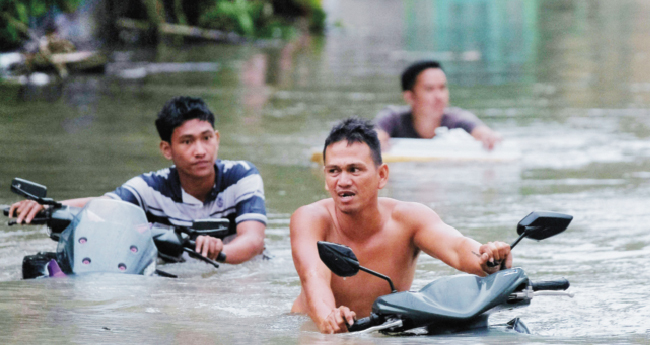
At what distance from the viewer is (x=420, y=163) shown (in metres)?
10.5

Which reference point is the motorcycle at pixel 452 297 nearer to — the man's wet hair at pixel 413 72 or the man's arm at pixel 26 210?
the man's arm at pixel 26 210

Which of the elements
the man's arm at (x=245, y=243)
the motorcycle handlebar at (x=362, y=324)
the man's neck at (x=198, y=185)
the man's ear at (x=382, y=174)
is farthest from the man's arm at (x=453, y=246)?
the man's neck at (x=198, y=185)

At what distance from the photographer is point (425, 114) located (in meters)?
10.3

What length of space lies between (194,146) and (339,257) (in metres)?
2.59

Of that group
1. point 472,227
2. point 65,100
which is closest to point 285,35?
point 65,100

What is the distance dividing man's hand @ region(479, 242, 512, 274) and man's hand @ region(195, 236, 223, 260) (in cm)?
165

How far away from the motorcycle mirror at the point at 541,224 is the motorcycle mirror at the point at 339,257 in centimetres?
69

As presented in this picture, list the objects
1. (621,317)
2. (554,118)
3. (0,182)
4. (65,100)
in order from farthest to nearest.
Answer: (65,100) < (554,118) < (0,182) < (621,317)

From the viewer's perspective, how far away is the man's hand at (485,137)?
10344 mm

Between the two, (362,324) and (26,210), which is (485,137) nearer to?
(26,210)

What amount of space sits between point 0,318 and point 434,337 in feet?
6.63

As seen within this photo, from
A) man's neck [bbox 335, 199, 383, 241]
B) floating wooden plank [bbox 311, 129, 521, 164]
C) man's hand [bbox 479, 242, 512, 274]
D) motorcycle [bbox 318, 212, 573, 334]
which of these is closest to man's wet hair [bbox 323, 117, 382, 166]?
man's neck [bbox 335, 199, 383, 241]

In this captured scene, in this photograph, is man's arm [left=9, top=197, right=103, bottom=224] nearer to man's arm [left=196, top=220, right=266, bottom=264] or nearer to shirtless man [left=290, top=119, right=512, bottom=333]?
man's arm [left=196, top=220, right=266, bottom=264]

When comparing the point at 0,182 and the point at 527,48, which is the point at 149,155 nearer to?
the point at 0,182
